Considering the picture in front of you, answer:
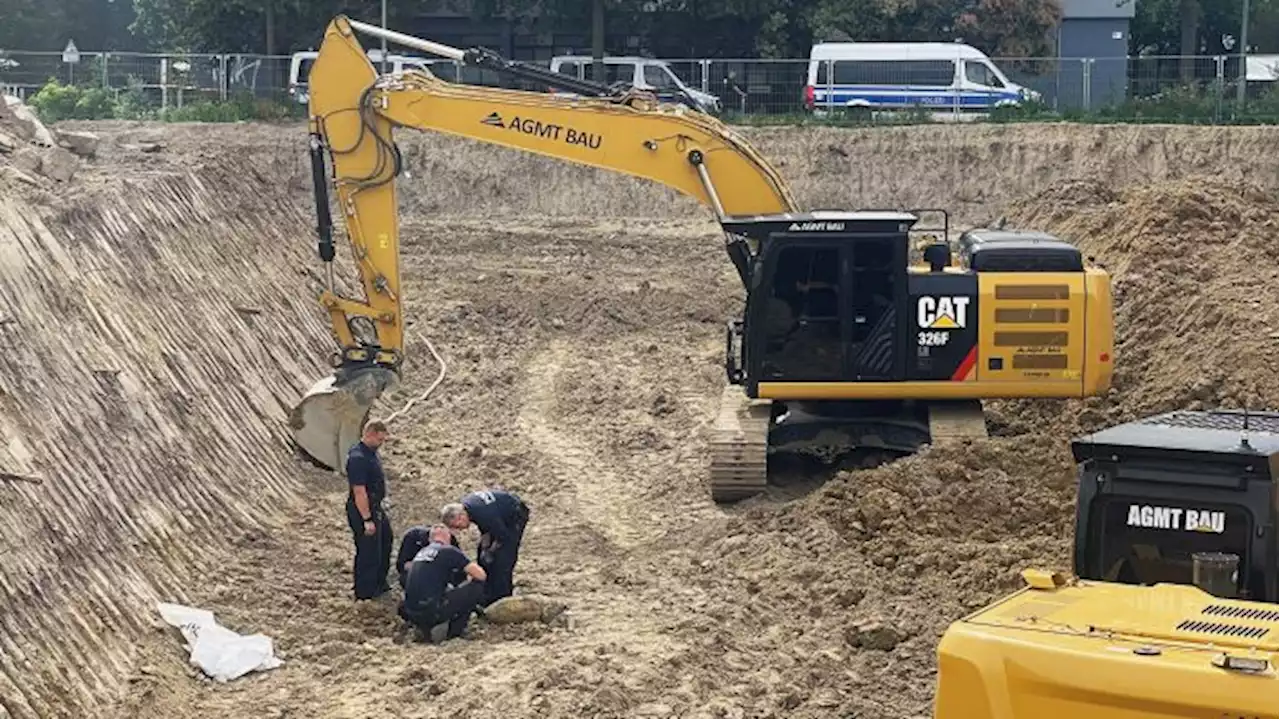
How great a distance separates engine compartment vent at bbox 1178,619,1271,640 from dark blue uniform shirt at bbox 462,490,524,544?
6.61 meters

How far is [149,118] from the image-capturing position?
38.8 m

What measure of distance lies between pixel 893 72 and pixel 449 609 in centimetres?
2892

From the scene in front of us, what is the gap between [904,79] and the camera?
39312mm

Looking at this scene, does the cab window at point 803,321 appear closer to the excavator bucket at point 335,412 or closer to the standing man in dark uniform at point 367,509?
the excavator bucket at point 335,412

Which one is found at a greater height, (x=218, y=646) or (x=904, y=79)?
(x=904, y=79)

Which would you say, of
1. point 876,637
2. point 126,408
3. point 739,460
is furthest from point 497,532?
point 739,460

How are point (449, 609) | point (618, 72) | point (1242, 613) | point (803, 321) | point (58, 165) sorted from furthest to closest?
point (618, 72) → point (58, 165) → point (803, 321) → point (449, 609) → point (1242, 613)

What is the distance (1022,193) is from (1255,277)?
14152 millimetres

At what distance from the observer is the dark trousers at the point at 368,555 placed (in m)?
13.1

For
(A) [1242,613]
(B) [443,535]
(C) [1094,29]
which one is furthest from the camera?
(C) [1094,29]

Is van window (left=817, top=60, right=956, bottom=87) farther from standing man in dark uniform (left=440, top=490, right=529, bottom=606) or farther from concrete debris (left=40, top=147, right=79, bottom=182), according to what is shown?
standing man in dark uniform (left=440, top=490, right=529, bottom=606)

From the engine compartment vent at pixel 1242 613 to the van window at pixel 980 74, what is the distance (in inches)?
1297

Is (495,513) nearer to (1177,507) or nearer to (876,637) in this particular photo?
(876,637)

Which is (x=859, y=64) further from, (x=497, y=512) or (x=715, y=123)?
(x=497, y=512)
